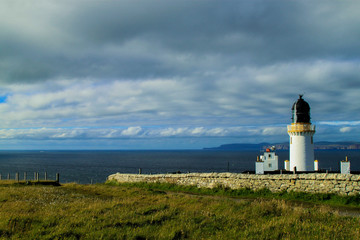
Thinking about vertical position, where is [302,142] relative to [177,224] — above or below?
above

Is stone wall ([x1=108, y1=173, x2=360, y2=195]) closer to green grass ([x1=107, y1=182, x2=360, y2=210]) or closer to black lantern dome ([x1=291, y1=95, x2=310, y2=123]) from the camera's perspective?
green grass ([x1=107, y1=182, x2=360, y2=210])

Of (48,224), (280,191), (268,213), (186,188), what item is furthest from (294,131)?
(48,224)

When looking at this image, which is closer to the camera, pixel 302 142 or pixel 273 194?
pixel 273 194

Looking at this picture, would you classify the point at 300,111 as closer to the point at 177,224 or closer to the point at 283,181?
the point at 283,181

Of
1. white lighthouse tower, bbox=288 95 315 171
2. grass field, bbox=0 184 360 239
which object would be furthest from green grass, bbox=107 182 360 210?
grass field, bbox=0 184 360 239

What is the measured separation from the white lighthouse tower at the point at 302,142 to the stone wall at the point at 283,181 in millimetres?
6671

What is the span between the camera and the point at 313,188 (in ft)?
59.9

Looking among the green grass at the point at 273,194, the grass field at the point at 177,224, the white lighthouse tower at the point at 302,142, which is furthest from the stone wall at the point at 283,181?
the grass field at the point at 177,224

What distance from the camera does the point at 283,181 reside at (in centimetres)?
1958

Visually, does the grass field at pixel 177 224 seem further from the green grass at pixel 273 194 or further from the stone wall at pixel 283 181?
the stone wall at pixel 283 181

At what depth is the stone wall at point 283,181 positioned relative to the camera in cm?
1720

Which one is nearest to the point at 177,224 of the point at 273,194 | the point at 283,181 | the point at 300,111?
the point at 273,194

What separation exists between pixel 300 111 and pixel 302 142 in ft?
9.67

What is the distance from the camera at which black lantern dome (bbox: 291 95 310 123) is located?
85.4 ft
